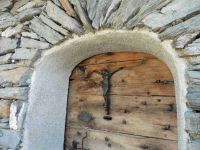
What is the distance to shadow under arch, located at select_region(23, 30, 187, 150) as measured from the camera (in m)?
1.41

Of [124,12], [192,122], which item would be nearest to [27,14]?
[124,12]

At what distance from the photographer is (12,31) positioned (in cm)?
182

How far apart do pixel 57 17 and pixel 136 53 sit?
23.5 inches

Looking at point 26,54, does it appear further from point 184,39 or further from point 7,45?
point 184,39

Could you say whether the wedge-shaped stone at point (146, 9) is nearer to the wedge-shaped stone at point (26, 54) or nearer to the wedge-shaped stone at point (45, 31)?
the wedge-shaped stone at point (45, 31)

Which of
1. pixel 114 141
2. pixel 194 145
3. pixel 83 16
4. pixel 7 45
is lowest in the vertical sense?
pixel 114 141

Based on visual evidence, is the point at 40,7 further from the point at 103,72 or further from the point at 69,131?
the point at 69,131

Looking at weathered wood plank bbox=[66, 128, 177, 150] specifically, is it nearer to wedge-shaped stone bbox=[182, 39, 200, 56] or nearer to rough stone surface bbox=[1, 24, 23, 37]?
wedge-shaped stone bbox=[182, 39, 200, 56]

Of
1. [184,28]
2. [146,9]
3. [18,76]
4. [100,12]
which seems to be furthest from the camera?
[18,76]

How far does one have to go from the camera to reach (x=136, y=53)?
1.60m

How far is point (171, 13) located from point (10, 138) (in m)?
1.30

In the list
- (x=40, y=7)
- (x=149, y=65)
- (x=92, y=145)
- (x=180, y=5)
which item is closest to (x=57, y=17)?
(x=40, y=7)

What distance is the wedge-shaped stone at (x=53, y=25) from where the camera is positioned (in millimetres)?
1549

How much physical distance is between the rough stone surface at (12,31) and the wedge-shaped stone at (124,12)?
2.58 feet
